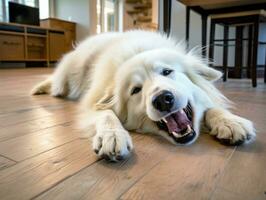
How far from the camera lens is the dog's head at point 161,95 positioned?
992mm

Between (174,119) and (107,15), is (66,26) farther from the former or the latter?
(174,119)

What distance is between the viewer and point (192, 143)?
99 cm

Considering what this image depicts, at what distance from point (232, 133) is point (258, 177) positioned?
0.27 m

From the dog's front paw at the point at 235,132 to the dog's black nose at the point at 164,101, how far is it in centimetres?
21

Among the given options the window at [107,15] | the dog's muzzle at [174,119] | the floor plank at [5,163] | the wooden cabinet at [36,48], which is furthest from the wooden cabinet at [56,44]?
the floor plank at [5,163]

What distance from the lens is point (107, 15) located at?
31.9 feet

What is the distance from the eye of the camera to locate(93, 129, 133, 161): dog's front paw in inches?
31.5

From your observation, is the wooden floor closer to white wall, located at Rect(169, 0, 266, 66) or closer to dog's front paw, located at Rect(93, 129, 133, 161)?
dog's front paw, located at Rect(93, 129, 133, 161)

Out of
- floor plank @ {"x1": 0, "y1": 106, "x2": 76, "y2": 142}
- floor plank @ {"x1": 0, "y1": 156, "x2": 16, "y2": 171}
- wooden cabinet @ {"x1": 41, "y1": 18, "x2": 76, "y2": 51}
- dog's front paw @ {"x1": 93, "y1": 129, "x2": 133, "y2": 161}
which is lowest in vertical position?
floor plank @ {"x1": 0, "y1": 156, "x2": 16, "y2": 171}

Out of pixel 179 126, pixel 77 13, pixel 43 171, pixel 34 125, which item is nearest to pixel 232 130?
pixel 179 126

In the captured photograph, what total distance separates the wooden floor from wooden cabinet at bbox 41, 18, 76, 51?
709 cm

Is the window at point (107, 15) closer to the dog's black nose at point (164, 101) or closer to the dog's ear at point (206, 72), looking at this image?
the dog's ear at point (206, 72)

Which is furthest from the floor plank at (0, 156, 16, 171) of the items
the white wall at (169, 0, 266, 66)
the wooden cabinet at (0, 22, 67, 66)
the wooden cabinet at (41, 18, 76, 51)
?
the wooden cabinet at (41, 18, 76, 51)

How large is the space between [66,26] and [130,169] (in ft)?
26.1
